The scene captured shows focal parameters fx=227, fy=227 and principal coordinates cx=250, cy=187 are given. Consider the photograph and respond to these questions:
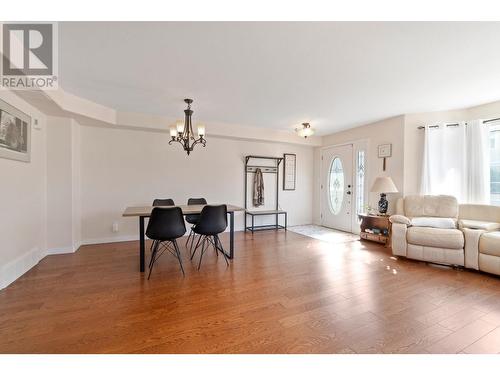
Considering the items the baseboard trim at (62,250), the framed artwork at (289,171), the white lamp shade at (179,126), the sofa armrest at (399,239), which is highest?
the white lamp shade at (179,126)

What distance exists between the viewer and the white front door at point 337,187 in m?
5.25

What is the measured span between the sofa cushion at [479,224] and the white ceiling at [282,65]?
1794 mm

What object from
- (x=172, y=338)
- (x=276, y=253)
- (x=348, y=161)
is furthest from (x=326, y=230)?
(x=172, y=338)

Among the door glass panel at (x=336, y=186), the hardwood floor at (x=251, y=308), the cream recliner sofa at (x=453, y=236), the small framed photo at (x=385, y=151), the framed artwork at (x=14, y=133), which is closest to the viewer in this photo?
the hardwood floor at (x=251, y=308)

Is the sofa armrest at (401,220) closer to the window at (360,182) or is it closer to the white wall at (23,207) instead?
the window at (360,182)

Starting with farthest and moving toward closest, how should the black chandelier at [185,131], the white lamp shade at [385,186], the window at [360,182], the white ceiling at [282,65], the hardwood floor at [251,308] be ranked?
the window at [360,182] < the white lamp shade at [385,186] < the black chandelier at [185,131] < the white ceiling at [282,65] < the hardwood floor at [251,308]

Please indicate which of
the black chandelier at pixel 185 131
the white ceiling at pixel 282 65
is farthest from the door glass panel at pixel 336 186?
the black chandelier at pixel 185 131

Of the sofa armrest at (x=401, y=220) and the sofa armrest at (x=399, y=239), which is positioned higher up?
the sofa armrest at (x=401, y=220)

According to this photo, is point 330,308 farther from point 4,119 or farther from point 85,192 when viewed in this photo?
point 85,192

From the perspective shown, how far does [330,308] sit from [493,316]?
135 centimetres

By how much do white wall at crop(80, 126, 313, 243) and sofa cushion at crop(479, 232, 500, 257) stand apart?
377cm

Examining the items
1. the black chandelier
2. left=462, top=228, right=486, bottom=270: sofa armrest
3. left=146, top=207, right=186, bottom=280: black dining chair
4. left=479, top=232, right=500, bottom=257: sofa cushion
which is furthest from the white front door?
left=146, top=207, right=186, bottom=280: black dining chair

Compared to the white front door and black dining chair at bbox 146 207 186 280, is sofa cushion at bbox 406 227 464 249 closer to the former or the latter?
the white front door
